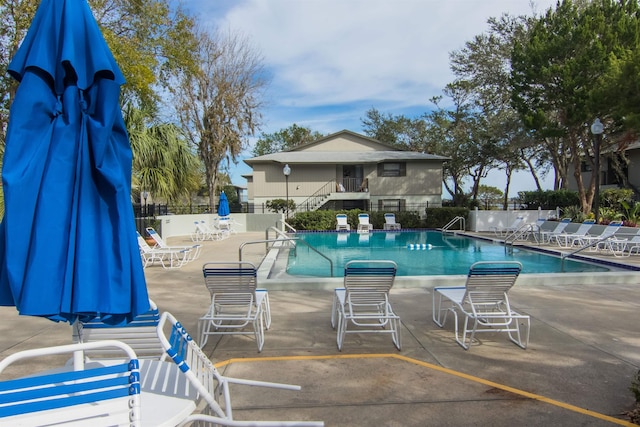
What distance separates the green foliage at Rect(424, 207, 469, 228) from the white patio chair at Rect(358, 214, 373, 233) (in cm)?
407

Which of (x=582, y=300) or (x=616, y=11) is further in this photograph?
(x=616, y=11)

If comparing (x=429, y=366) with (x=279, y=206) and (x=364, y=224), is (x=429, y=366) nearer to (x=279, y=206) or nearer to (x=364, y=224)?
(x=364, y=224)

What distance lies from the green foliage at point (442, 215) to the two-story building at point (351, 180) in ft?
10.2

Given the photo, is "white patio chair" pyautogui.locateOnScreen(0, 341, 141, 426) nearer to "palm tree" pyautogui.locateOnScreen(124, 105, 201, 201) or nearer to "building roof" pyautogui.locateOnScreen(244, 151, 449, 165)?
"palm tree" pyautogui.locateOnScreen(124, 105, 201, 201)

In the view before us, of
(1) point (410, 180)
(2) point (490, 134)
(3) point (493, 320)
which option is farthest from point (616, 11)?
(3) point (493, 320)

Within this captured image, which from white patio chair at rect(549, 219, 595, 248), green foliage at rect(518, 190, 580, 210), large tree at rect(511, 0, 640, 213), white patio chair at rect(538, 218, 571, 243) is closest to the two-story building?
green foliage at rect(518, 190, 580, 210)

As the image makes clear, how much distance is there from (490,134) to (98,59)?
29667 millimetres

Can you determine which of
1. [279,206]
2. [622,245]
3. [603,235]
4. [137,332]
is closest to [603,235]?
[603,235]

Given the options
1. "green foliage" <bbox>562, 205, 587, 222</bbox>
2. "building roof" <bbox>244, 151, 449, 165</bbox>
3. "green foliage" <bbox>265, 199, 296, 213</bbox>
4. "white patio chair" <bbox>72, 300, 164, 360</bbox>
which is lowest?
"white patio chair" <bbox>72, 300, 164, 360</bbox>

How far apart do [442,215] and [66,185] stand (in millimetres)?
23782

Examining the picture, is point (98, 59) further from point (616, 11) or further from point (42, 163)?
point (616, 11)

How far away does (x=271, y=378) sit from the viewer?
3.74m

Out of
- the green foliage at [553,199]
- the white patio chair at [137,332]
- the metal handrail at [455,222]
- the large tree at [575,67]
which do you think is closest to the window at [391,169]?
the metal handrail at [455,222]

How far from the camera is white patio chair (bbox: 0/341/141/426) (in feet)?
5.11
